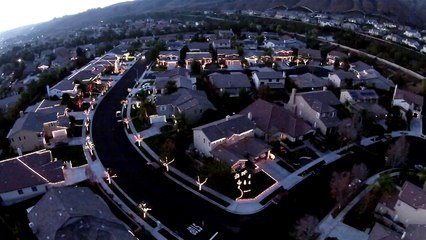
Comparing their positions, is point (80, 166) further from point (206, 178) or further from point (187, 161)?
point (206, 178)

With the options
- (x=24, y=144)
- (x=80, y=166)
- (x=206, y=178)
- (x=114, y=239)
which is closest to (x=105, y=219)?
(x=114, y=239)

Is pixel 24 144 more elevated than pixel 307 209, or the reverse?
pixel 24 144

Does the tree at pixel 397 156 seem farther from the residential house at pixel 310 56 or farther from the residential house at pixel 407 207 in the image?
the residential house at pixel 310 56

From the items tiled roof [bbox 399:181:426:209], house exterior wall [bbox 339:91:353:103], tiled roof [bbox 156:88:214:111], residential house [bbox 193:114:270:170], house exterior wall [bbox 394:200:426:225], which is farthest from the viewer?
house exterior wall [bbox 339:91:353:103]

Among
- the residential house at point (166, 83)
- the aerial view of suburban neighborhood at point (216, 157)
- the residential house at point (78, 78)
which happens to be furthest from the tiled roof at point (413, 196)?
the residential house at point (78, 78)

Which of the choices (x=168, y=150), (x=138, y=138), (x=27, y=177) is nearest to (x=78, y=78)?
(x=138, y=138)

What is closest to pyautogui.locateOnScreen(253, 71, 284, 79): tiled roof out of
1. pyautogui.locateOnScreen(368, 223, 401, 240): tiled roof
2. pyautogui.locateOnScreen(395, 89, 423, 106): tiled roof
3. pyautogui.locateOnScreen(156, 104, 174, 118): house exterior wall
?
pyautogui.locateOnScreen(395, 89, 423, 106): tiled roof

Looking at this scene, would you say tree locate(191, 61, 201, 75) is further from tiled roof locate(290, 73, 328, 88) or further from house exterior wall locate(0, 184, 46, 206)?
house exterior wall locate(0, 184, 46, 206)
